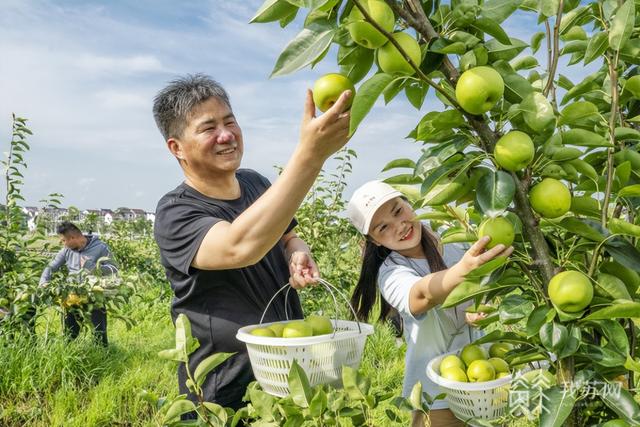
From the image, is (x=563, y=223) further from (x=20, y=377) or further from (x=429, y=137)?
(x=20, y=377)

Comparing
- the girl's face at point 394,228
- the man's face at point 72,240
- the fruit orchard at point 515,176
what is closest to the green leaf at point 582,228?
the fruit orchard at point 515,176

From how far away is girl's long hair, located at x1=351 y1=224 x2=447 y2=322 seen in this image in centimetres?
228

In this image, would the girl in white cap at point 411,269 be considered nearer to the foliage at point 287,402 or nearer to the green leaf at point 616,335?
the foliage at point 287,402

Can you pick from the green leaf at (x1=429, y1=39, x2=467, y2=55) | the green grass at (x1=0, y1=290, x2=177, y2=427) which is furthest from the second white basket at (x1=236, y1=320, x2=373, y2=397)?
the green grass at (x1=0, y1=290, x2=177, y2=427)

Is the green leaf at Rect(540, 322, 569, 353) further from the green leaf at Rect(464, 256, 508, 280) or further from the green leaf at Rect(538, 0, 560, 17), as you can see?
the green leaf at Rect(538, 0, 560, 17)

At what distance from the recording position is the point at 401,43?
2.83 ft

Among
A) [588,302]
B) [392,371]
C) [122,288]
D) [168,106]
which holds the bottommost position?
[392,371]

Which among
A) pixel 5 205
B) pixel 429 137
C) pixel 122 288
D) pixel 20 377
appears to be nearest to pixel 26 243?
pixel 5 205

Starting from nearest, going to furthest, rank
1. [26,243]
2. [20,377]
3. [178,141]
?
1. [178,141]
2. [20,377]
3. [26,243]

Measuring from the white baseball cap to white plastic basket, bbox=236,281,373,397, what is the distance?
79 centimetres

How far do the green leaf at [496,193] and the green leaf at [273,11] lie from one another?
0.44 metres

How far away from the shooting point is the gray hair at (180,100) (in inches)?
77.2

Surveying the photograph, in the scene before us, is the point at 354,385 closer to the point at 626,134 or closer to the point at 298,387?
the point at 298,387

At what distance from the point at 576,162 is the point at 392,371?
3.33m
